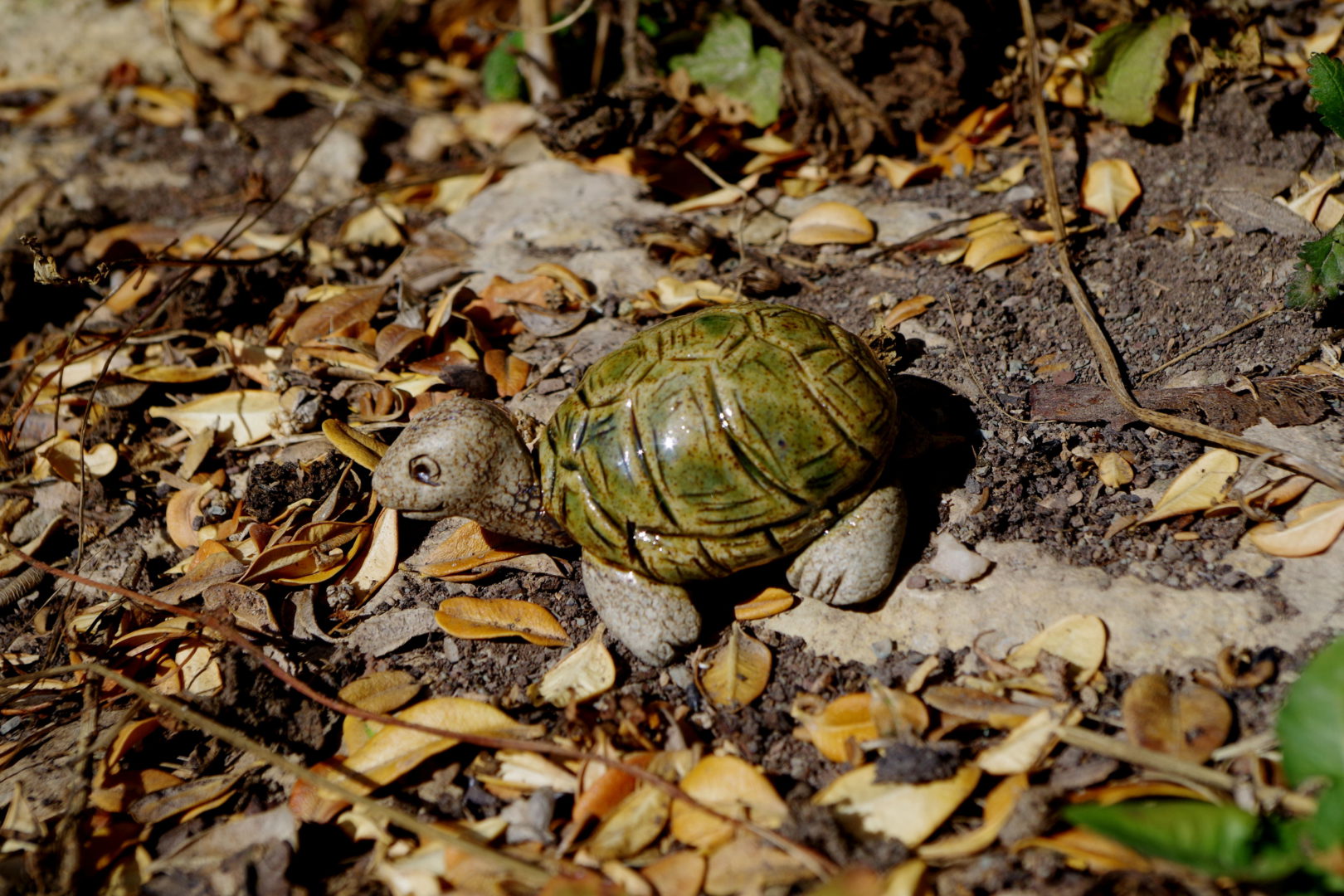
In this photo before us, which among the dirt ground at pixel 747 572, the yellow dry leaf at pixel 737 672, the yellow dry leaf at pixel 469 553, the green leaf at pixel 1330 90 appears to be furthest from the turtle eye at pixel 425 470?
the green leaf at pixel 1330 90

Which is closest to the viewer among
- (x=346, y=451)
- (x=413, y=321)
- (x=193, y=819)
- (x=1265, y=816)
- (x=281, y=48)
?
(x=1265, y=816)

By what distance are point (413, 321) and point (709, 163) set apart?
181 cm

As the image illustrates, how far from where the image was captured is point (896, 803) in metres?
2.51

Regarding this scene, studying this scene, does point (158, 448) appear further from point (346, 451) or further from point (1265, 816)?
point (1265, 816)

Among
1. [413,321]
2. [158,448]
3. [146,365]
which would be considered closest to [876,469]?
[413,321]

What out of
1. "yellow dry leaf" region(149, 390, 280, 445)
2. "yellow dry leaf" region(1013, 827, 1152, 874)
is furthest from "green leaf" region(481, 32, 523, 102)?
"yellow dry leaf" region(1013, 827, 1152, 874)

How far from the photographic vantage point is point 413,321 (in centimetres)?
419

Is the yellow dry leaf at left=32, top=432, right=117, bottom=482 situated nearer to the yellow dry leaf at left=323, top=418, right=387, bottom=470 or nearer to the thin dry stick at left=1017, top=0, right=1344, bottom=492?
the yellow dry leaf at left=323, top=418, right=387, bottom=470

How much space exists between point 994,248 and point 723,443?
1.95 metres

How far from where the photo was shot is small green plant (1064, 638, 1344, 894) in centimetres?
204

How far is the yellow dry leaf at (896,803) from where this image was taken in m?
2.46

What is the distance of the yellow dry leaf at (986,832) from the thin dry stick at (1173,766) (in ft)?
0.64

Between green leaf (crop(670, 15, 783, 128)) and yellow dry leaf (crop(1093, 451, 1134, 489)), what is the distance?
2.47m

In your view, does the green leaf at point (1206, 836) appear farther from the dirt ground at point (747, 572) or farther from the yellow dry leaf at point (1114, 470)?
the yellow dry leaf at point (1114, 470)
